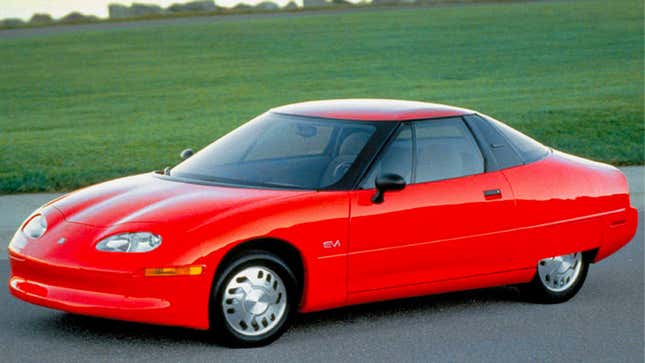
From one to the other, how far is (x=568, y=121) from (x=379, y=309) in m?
13.7

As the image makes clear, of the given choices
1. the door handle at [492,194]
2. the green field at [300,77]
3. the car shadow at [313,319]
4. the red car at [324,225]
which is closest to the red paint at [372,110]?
the red car at [324,225]

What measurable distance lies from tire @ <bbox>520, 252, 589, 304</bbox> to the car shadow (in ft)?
0.68

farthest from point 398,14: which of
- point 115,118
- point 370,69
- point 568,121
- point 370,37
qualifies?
point 568,121

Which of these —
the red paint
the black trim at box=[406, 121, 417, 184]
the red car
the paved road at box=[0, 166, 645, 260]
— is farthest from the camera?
the paved road at box=[0, 166, 645, 260]

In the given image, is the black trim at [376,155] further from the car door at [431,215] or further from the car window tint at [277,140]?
the car window tint at [277,140]

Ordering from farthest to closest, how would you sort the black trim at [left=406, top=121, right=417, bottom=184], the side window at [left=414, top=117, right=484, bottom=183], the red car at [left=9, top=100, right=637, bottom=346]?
the side window at [left=414, top=117, right=484, bottom=183], the black trim at [left=406, top=121, right=417, bottom=184], the red car at [left=9, top=100, right=637, bottom=346]

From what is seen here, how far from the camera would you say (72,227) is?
756 centimetres

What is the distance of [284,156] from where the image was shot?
8.77 meters

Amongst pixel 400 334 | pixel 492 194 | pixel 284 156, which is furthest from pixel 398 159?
pixel 400 334

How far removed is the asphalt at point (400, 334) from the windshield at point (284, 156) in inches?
Answer: 37.2

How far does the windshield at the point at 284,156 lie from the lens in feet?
26.8

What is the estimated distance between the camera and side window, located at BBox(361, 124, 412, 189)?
8.21m

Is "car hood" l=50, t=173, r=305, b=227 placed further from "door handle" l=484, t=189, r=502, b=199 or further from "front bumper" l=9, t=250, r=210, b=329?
"door handle" l=484, t=189, r=502, b=199

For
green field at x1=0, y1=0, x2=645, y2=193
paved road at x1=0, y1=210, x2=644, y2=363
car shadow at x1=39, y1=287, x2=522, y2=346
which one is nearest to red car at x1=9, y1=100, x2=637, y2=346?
paved road at x1=0, y1=210, x2=644, y2=363
